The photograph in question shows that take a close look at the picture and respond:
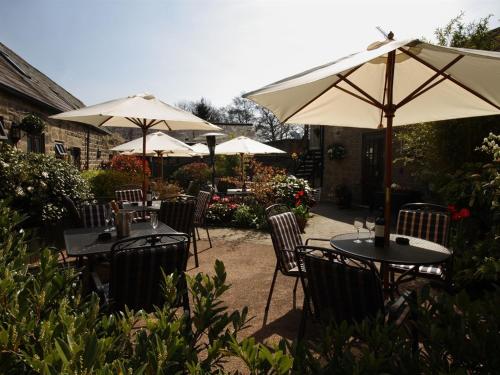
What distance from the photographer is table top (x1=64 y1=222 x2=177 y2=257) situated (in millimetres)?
3033

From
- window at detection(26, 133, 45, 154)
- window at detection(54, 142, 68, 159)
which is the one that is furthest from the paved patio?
window at detection(54, 142, 68, 159)

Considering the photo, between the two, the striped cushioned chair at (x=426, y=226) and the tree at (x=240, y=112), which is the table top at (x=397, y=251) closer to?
the striped cushioned chair at (x=426, y=226)

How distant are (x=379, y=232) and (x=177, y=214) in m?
2.94

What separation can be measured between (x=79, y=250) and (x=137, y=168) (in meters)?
9.93

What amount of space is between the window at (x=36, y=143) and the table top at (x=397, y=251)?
28.3ft

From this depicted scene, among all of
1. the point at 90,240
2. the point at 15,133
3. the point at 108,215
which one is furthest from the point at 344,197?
the point at 90,240

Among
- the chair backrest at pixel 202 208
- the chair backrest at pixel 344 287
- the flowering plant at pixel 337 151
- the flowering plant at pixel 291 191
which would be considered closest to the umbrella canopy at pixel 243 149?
the flowering plant at pixel 291 191

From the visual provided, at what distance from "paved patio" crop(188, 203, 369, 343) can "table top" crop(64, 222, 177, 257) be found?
1.25 meters

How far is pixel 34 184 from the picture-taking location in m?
5.64

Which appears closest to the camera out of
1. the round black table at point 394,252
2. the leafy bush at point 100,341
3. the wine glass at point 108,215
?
the leafy bush at point 100,341

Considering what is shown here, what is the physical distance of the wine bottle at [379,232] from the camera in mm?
3146

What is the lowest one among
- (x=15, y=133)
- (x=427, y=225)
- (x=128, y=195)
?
(x=427, y=225)

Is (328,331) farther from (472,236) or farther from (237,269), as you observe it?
(237,269)

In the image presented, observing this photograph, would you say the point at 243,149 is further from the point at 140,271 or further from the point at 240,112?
the point at 240,112
